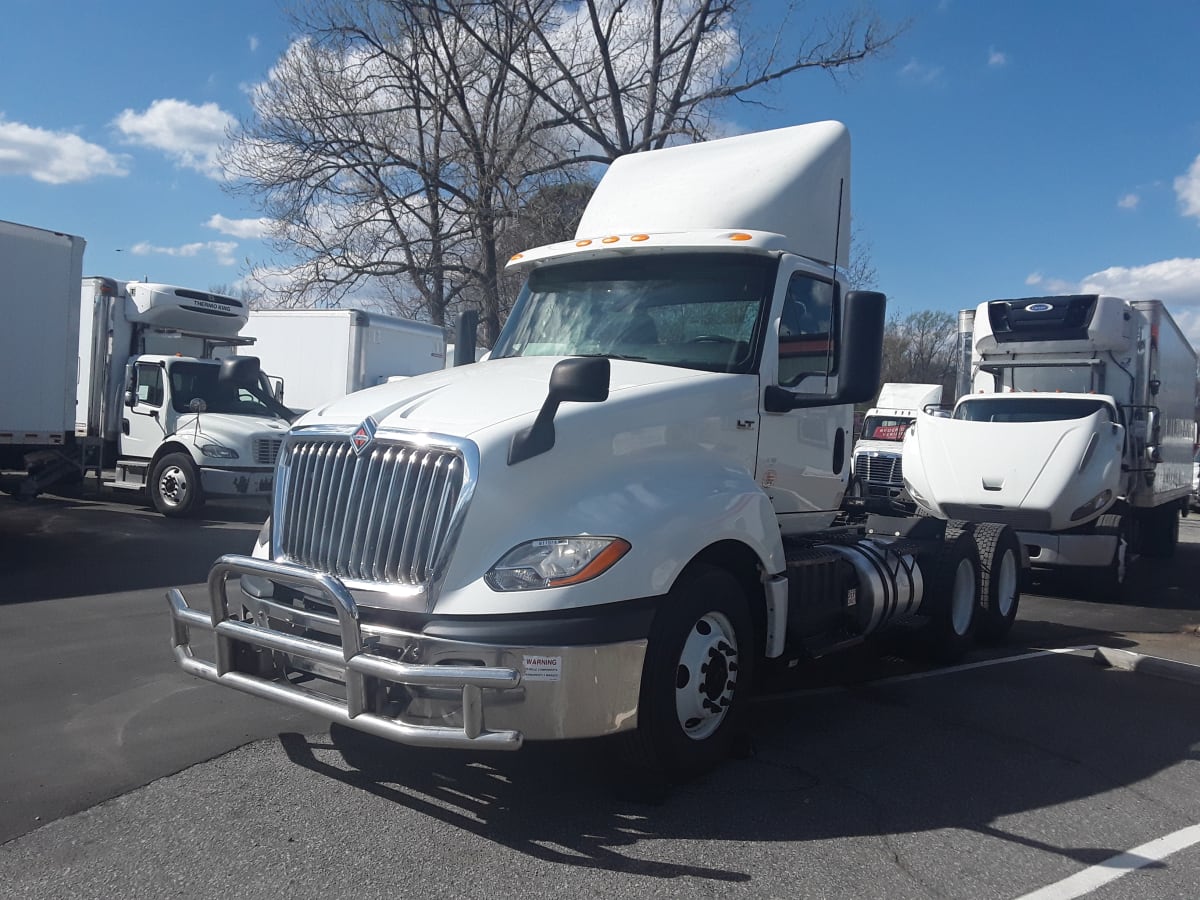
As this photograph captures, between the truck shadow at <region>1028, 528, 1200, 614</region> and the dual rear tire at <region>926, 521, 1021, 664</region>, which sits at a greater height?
the dual rear tire at <region>926, 521, 1021, 664</region>

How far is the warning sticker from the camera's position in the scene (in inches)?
154

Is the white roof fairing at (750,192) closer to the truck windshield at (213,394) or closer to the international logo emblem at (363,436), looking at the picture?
the international logo emblem at (363,436)

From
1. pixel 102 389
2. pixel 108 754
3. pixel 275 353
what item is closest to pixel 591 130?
pixel 275 353

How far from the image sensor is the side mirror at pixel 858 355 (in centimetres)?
545

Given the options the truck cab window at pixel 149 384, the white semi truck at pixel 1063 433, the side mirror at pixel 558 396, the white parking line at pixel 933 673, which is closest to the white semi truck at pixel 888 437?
the white semi truck at pixel 1063 433

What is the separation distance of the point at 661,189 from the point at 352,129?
19.6 meters

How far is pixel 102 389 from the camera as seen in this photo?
15.5 metres

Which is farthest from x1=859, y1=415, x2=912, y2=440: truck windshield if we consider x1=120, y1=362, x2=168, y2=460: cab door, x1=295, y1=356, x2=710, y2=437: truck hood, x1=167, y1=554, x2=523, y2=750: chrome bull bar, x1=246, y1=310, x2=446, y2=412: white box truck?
x1=167, y1=554, x2=523, y2=750: chrome bull bar

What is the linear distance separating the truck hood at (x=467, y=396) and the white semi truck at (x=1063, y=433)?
7091 mm

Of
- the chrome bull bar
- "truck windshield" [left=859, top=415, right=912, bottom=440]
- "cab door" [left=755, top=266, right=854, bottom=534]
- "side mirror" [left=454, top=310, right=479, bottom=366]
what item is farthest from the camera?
"truck windshield" [left=859, top=415, right=912, bottom=440]

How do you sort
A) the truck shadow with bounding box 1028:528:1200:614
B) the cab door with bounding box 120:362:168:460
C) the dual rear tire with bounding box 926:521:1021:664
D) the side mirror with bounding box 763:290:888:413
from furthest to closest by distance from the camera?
the cab door with bounding box 120:362:168:460 < the truck shadow with bounding box 1028:528:1200:614 < the dual rear tire with bounding box 926:521:1021:664 < the side mirror with bounding box 763:290:888:413

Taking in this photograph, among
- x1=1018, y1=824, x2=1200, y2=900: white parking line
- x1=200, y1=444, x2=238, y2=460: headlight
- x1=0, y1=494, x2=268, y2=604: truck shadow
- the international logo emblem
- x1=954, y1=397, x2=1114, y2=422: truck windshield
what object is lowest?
x1=0, y1=494, x2=268, y2=604: truck shadow

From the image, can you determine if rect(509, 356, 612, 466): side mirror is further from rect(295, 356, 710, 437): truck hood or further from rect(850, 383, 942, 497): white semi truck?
rect(850, 383, 942, 497): white semi truck

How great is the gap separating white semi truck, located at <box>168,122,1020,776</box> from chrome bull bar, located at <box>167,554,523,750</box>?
1 cm
